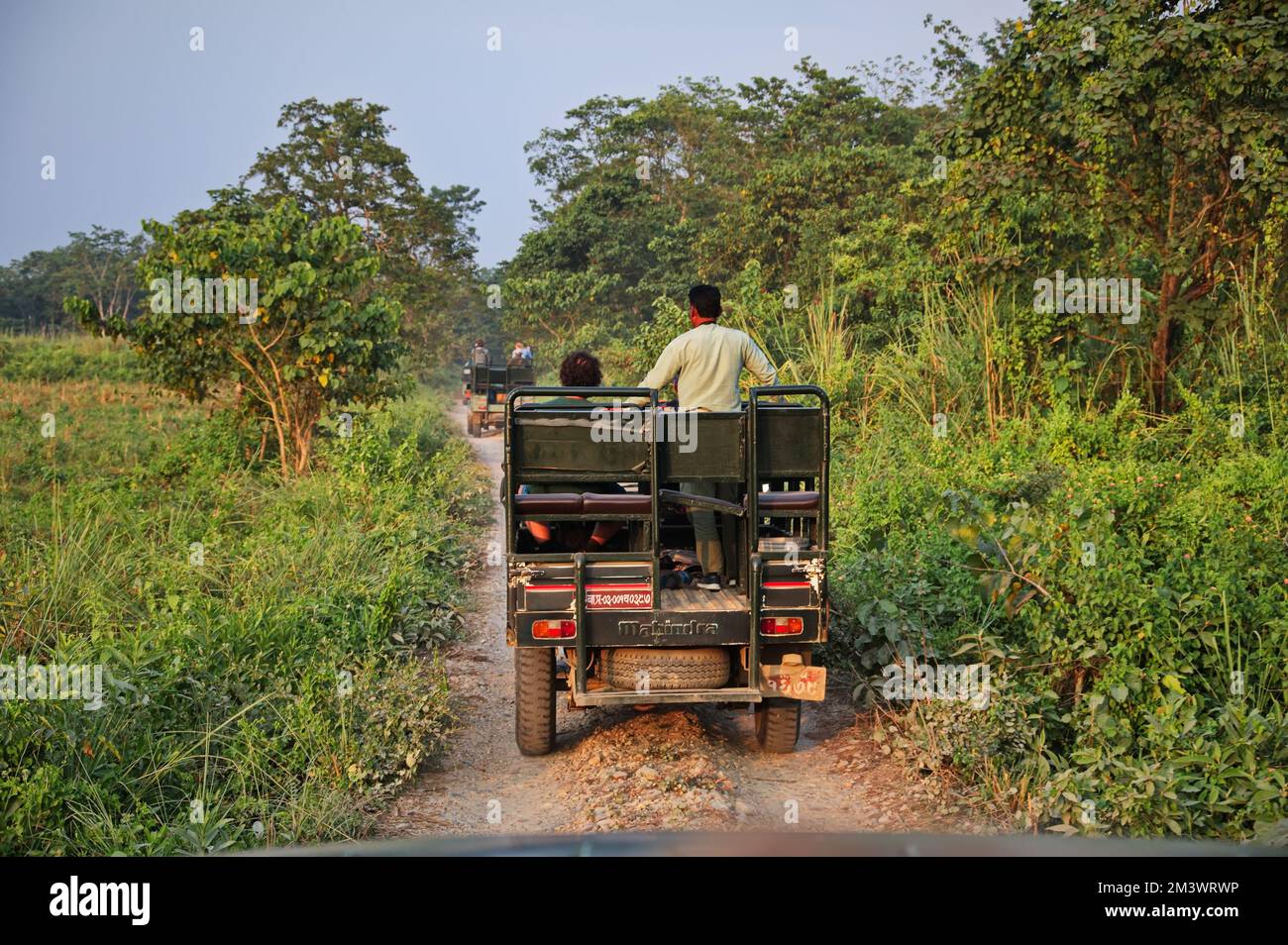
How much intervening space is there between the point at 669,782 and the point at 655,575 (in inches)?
41.5

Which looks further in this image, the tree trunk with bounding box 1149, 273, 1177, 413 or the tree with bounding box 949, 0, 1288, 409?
the tree trunk with bounding box 1149, 273, 1177, 413

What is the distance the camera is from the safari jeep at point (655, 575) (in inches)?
233

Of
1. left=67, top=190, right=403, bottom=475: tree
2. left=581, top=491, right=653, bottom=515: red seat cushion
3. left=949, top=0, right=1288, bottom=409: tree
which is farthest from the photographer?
left=67, top=190, right=403, bottom=475: tree

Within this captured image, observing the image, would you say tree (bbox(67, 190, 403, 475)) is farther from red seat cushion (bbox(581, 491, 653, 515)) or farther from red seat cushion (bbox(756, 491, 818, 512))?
red seat cushion (bbox(756, 491, 818, 512))

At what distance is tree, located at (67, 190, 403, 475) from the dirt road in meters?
7.28

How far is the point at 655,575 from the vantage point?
5945 millimetres

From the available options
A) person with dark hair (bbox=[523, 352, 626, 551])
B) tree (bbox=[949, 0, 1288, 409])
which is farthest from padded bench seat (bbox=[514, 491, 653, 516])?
tree (bbox=[949, 0, 1288, 409])

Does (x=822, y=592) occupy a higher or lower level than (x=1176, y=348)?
lower

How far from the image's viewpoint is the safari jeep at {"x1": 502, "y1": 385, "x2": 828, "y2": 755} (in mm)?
5926

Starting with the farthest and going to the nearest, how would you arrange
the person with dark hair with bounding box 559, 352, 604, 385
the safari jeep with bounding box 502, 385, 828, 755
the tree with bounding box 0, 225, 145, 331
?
the tree with bounding box 0, 225, 145, 331 → the person with dark hair with bounding box 559, 352, 604, 385 → the safari jeep with bounding box 502, 385, 828, 755

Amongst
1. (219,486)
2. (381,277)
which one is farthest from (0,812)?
(381,277)
